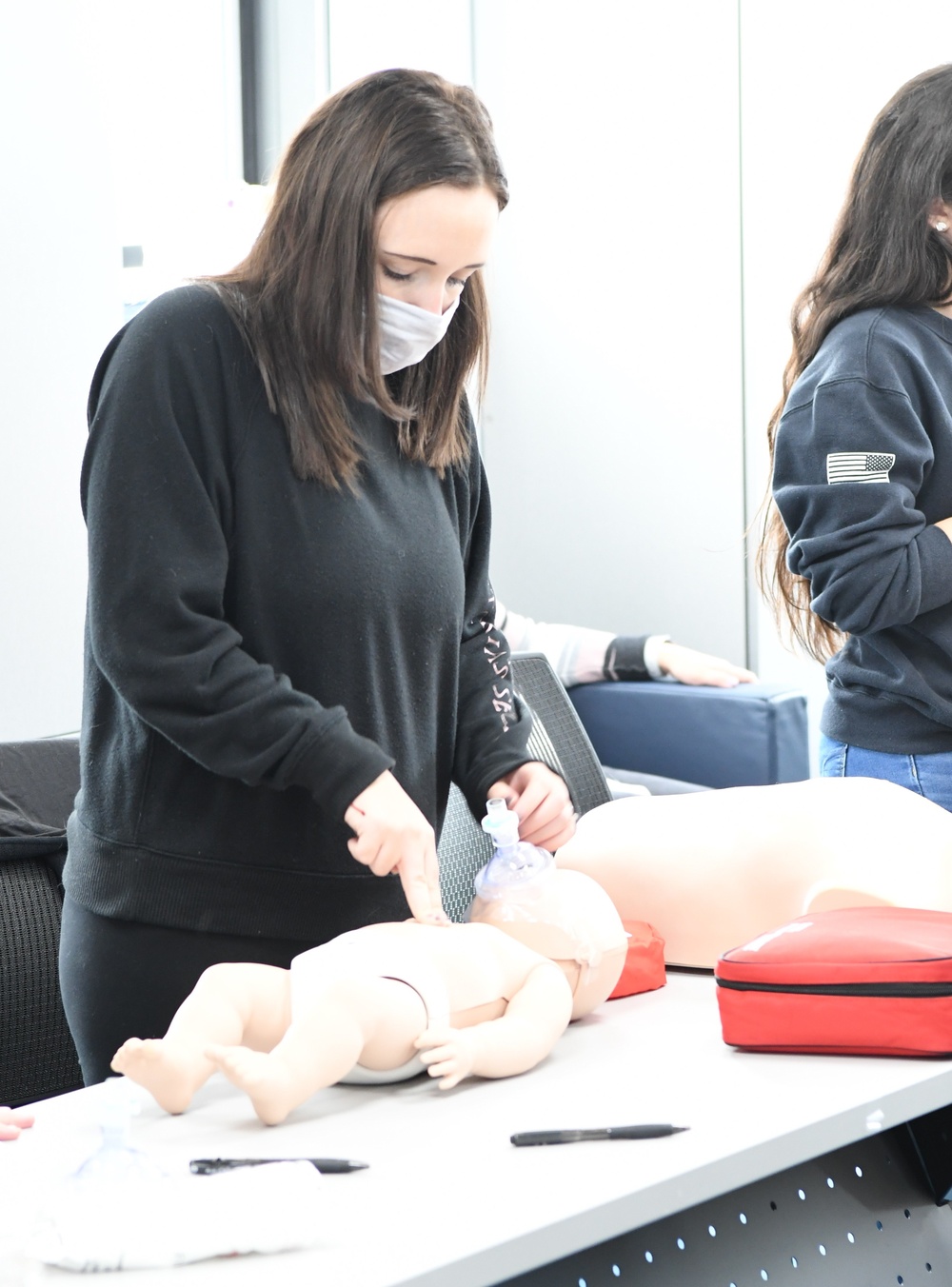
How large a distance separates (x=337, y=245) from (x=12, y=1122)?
0.67 m

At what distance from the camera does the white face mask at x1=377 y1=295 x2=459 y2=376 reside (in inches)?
43.5

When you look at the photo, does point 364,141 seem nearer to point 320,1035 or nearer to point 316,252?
point 316,252

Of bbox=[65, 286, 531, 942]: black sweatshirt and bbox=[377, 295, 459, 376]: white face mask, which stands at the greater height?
bbox=[377, 295, 459, 376]: white face mask

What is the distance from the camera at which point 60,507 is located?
8.22 feet

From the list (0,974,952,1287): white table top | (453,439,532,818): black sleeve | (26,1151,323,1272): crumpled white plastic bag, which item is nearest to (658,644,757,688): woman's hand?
(453,439,532,818): black sleeve

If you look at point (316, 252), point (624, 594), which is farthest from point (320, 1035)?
point (624, 594)

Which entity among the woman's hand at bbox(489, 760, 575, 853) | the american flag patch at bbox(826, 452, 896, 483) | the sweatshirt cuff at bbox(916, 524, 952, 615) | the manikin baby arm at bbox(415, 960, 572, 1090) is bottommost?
the manikin baby arm at bbox(415, 960, 572, 1090)

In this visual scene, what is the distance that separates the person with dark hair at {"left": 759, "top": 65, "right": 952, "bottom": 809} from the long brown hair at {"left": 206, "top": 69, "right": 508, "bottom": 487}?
0.44 m

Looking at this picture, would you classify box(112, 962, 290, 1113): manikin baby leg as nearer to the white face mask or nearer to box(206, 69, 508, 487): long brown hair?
box(206, 69, 508, 487): long brown hair

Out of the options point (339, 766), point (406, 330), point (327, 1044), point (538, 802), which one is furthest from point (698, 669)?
point (327, 1044)

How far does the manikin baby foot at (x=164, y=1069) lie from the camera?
0.83 metres

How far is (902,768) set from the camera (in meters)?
1.40

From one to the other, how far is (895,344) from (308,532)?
66cm

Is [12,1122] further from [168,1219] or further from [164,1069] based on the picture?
[168,1219]
